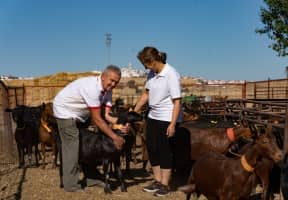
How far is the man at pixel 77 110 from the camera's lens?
7.05m

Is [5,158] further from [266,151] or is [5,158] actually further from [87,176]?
[266,151]

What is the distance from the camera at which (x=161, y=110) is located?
7270mm

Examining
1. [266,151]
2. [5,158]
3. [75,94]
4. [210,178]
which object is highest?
[75,94]

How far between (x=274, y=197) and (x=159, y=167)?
67.7 inches

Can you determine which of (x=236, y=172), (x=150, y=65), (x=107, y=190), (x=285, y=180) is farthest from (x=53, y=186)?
(x=285, y=180)

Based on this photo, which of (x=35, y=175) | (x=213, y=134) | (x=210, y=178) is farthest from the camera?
(x=35, y=175)

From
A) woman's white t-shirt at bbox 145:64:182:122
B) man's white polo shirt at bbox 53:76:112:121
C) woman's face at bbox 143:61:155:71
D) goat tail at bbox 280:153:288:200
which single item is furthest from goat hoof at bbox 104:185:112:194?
goat tail at bbox 280:153:288:200

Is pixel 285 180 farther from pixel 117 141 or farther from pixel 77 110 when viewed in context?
pixel 77 110

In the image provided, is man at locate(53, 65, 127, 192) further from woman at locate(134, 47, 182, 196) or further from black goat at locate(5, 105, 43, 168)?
black goat at locate(5, 105, 43, 168)

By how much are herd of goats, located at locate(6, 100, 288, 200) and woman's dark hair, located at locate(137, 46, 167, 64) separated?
981 mm

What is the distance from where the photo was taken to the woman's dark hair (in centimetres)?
710

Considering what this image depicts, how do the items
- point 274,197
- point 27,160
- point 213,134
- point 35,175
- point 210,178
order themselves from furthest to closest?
point 27,160 → point 35,175 → point 213,134 → point 274,197 → point 210,178

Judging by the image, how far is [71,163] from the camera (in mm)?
7605

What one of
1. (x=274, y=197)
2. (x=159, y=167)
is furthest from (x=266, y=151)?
(x=159, y=167)
